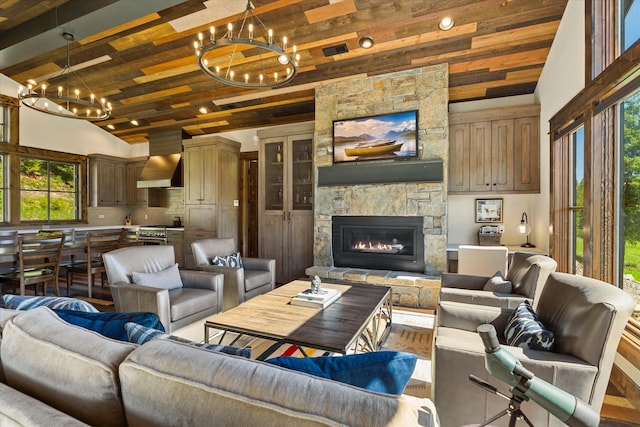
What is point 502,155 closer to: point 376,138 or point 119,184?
point 376,138

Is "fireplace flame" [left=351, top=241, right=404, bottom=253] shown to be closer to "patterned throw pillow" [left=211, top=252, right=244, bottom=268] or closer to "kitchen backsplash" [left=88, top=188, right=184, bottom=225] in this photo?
"patterned throw pillow" [left=211, top=252, right=244, bottom=268]

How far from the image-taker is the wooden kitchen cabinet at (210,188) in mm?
5715

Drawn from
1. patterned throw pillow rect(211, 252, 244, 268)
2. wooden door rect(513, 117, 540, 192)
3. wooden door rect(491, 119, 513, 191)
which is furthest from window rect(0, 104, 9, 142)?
wooden door rect(513, 117, 540, 192)

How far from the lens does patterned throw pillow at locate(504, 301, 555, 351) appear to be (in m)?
1.49

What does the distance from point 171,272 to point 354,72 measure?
350cm

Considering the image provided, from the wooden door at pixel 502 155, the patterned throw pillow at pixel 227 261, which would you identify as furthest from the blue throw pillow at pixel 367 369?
the wooden door at pixel 502 155

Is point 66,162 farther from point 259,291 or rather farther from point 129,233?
point 259,291

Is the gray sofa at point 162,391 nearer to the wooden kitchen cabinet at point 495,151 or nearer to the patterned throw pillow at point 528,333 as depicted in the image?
the patterned throw pillow at point 528,333

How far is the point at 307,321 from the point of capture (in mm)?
2090

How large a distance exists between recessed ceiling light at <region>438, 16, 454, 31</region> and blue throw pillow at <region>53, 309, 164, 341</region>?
151 inches

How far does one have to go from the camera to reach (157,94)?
521 centimetres

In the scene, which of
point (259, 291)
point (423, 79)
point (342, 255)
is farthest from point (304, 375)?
point (423, 79)

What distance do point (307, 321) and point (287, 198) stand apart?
3283 mm

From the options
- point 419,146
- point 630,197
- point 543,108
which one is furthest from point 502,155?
point 630,197
